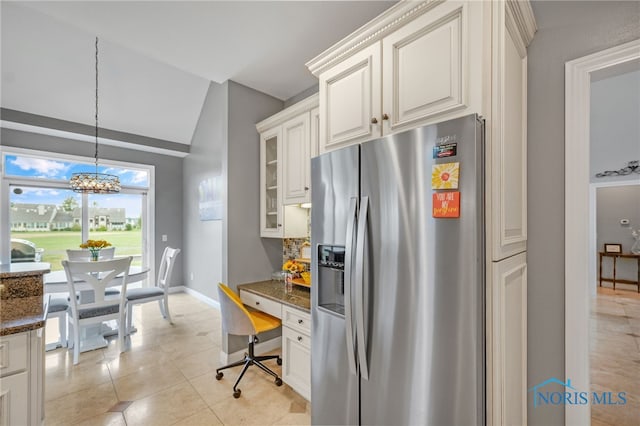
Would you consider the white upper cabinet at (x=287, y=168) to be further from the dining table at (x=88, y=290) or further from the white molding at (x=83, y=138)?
the white molding at (x=83, y=138)

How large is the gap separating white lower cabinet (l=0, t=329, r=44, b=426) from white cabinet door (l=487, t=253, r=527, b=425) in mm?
2117

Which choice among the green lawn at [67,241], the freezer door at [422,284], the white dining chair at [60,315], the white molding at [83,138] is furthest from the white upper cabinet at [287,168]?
the green lawn at [67,241]

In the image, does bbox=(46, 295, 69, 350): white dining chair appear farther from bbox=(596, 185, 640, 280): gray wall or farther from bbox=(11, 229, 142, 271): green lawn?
bbox=(596, 185, 640, 280): gray wall

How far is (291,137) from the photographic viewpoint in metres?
2.74

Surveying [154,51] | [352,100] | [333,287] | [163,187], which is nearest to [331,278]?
[333,287]

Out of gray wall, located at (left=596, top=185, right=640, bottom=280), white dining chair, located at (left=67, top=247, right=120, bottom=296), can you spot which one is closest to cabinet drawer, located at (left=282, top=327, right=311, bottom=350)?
white dining chair, located at (left=67, top=247, right=120, bottom=296)

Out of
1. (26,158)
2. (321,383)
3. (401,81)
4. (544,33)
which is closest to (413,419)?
(321,383)

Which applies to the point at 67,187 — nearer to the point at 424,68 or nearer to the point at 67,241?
the point at 67,241

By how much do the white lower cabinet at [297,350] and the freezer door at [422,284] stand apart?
0.73 m

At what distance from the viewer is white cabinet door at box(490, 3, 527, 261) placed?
1.21m

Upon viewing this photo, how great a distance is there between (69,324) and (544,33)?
500 cm

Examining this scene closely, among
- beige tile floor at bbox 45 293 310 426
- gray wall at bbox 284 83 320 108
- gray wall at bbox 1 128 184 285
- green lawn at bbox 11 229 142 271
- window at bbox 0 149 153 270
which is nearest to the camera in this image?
beige tile floor at bbox 45 293 310 426

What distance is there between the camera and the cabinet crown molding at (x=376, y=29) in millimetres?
1407

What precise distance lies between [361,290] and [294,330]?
3.46ft
